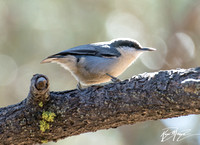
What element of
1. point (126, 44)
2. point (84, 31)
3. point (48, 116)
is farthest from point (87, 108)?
point (84, 31)

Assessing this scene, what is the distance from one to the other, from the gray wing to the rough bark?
39.6 inches

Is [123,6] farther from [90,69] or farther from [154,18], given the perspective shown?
[90,69]

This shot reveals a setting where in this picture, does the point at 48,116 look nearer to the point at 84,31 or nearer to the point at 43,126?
the point at 43,126

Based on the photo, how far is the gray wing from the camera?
3543 mm

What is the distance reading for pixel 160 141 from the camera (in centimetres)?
398

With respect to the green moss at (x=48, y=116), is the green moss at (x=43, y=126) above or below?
below

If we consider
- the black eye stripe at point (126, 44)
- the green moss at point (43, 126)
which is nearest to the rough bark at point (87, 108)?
the green moss at point (43, 126)

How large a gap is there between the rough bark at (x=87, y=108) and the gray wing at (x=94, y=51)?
1.01 m

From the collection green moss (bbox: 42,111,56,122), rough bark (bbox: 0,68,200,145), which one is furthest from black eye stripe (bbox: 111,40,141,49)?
green moss (bbox: 42,111,56,122)

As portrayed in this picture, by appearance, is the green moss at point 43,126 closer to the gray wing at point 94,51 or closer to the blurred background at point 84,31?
the gray wing at point 94,51

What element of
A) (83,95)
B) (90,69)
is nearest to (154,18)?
(90,69)

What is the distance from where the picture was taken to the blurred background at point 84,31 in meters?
4.42

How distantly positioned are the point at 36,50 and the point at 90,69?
1.52m

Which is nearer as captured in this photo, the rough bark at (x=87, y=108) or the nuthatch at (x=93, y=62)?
the rough bark at (x=87, y=108)
